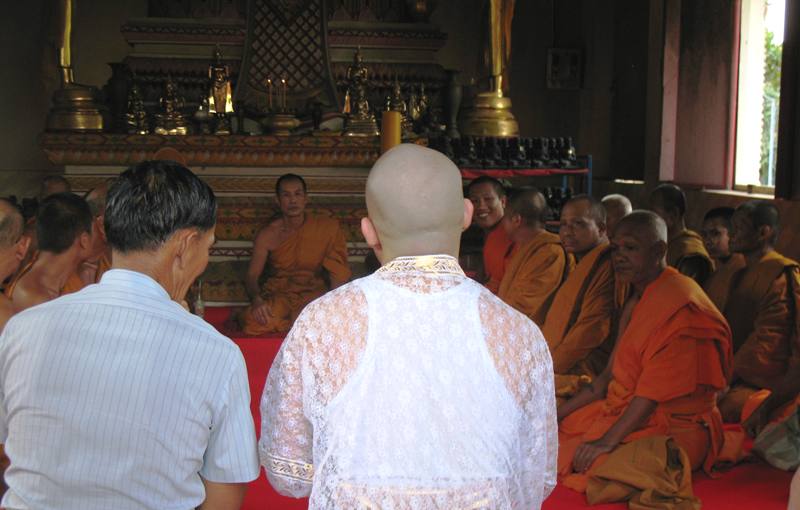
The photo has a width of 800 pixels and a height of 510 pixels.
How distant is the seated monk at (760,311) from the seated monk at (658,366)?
28.6 inches

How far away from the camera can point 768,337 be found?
446 cm

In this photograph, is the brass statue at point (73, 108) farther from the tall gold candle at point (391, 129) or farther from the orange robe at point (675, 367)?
the orange robe at point (675, 367)

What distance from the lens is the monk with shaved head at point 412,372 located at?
147cm

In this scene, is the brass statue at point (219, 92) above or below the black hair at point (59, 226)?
above

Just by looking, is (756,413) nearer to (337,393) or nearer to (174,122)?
(337,393)

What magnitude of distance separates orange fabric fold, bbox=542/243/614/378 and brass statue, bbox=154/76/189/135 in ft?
14.3

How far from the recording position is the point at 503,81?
339 inches

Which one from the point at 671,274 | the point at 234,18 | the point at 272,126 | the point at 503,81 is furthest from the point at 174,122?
the point at 671,274

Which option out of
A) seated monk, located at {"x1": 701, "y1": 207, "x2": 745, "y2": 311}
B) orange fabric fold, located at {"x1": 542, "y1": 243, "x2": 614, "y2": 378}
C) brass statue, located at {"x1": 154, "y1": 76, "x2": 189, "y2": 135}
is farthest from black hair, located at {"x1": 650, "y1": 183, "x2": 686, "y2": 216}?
brass statue, located at {"x1": 154, "y1": 76, "x2": 189, "y2": 135}

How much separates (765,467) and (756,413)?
307mm

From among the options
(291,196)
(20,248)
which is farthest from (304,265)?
(20,248)

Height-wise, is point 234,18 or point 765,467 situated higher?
point 234,18

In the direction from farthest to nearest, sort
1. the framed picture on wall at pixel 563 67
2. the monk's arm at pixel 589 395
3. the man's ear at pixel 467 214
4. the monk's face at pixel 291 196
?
the framed picture on wall at pixel 563 67 → the monk's face at pixel 291 196 → the monk's arm at pixel 589 395 → the man's ear at pixel 467 214

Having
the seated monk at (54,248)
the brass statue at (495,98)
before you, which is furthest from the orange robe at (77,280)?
the brass statue at (495,98)
